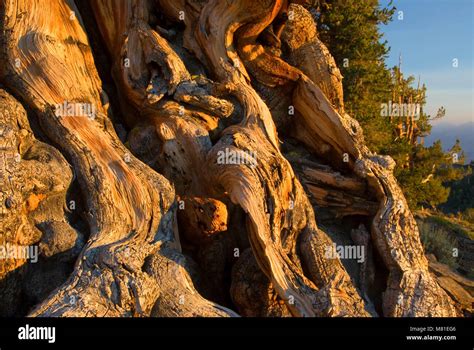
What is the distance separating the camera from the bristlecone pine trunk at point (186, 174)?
14.8 feet

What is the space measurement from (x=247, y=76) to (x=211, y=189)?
1.45 meters

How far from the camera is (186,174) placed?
17.7ft

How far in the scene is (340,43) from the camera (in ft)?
32.3

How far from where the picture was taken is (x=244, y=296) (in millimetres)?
5070

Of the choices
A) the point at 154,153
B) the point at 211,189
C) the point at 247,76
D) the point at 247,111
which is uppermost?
the point at 247,76

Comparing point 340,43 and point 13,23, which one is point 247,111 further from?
point 340,43

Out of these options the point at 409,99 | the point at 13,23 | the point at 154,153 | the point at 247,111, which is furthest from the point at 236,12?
the point at 409,99

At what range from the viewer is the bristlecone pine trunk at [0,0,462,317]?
451cm

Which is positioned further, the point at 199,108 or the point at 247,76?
the point at 247,76
